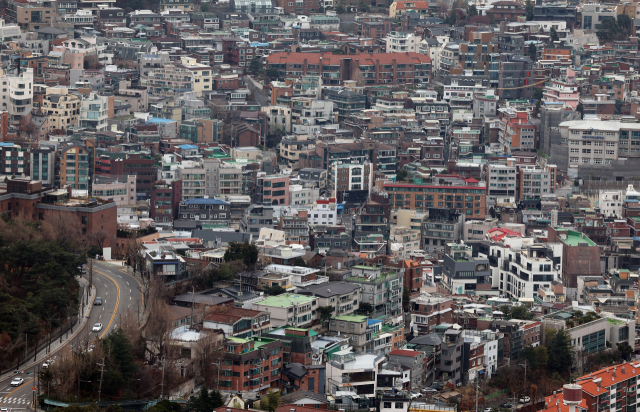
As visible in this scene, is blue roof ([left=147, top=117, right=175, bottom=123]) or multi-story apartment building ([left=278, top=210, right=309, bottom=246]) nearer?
multi-story apartment building ([left=278, top=210, right=309, bottom=246])

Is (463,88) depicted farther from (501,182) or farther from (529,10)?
(529,10)

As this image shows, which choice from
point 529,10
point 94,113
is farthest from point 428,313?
point 529,10

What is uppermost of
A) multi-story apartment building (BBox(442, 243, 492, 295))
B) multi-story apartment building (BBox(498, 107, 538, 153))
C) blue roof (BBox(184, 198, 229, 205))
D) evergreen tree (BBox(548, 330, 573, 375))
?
multi-story apartment building (BBox(498, 107, 538, 153))

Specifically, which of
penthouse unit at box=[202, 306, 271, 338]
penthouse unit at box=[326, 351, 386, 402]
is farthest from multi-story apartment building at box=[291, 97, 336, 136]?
→ penthouse unit at box=[326, 351, 386, 402]

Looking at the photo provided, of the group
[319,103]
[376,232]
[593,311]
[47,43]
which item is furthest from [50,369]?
[47,43]

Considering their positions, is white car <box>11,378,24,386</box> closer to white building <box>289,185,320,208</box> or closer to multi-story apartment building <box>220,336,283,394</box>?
multi-story apartment building <box>220,336,283,394</box>

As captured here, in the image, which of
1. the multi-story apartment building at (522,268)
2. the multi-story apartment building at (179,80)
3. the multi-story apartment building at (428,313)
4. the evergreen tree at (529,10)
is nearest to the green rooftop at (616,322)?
the multi-story apartment building at (522,268)
